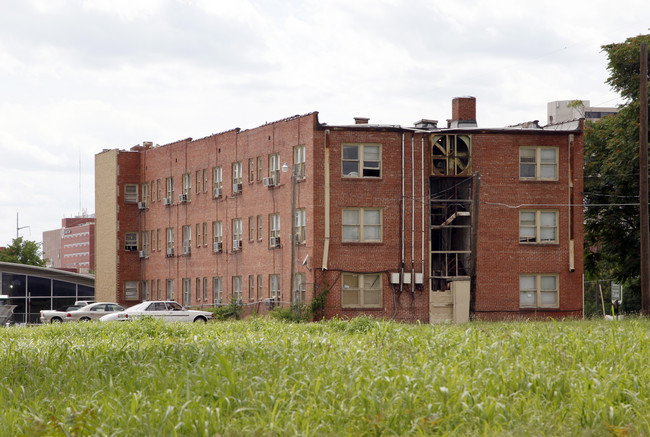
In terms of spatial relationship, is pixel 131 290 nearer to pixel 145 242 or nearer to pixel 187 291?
pixel 145 242

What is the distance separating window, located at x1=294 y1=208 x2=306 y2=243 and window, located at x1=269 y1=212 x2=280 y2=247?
1.88m

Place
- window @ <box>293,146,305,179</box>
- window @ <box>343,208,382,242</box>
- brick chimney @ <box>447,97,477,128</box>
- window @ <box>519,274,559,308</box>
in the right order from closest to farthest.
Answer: window @ <box>343,208,382,242</box>, window @ <box>519,274,559,308</box>, window @ <box>293,146,305,179</box>, brick chimney @ <box>447,97,477,128</box>

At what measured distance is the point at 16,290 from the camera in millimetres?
72875

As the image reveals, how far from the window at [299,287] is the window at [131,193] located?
2353 centimetres

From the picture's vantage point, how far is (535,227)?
49.6 m

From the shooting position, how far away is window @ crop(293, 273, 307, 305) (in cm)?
4856

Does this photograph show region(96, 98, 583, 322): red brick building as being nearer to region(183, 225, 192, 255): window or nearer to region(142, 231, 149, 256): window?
region(183, 225, 192, 255): window

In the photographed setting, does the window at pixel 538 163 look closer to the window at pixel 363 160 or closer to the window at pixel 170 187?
the window at pixel 363 160

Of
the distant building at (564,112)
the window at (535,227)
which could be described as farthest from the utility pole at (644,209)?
the distant building at (564,112)

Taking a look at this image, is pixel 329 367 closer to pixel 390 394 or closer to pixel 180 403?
pixel 390 394

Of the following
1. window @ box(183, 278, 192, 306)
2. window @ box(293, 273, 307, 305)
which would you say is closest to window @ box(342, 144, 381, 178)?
window @ box(293, 273, 307, 305)

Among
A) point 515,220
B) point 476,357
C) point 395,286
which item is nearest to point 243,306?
point 395,286

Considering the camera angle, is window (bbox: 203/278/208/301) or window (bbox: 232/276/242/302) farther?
window (bbox: 203/278/208/301)

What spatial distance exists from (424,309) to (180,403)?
123 ft
